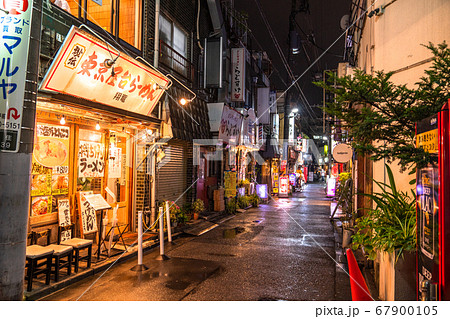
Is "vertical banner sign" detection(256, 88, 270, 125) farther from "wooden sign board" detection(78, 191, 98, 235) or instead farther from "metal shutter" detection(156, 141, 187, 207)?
"wooden sign board" detection(78, 191, 98, 235)

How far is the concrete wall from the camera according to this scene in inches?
280

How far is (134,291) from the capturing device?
6.52 meters

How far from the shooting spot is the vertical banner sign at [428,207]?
3303 mm

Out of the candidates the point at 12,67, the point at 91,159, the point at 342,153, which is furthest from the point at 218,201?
the point at 12,67

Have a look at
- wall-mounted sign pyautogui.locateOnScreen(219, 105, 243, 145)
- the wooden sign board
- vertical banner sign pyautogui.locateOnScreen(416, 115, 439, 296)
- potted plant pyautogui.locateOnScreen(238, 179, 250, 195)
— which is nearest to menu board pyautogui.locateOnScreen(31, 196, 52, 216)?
the wooden sign board

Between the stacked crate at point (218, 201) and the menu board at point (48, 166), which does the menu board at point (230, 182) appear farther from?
the menu board at point (48, 166)

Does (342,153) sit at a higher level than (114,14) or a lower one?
lower

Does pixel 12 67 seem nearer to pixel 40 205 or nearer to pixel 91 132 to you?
pixel 40 205

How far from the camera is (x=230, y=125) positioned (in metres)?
17.9

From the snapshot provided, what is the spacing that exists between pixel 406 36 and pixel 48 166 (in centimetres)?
952

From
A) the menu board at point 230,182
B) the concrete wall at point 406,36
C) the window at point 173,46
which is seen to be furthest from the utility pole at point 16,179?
the menu board at point 230,182

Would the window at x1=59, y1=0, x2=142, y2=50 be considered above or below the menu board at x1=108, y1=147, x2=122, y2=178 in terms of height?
above

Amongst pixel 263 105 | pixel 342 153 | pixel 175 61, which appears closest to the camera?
pixel 342 153

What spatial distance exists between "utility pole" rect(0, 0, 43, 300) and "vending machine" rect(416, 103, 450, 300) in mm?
5021
